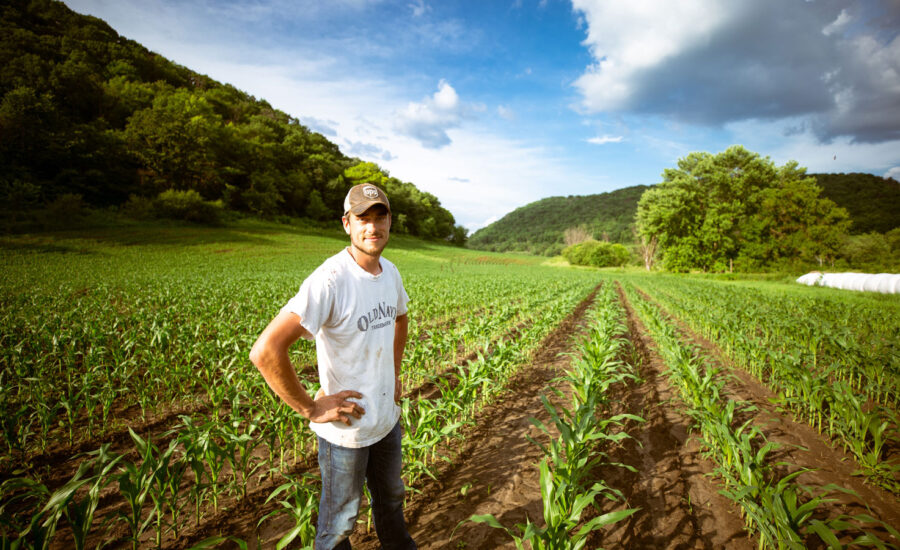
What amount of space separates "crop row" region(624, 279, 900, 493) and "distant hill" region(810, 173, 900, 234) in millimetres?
48708

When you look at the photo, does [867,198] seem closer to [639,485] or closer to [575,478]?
[639,485]

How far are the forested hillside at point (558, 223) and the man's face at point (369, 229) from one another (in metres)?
94.0

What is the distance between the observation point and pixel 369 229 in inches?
69.9

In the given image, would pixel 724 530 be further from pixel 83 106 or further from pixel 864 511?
pixel 83 106

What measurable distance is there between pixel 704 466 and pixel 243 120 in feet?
284

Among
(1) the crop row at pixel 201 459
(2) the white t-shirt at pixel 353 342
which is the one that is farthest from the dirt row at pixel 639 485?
(2) the white t-shirt at pixel 353 342

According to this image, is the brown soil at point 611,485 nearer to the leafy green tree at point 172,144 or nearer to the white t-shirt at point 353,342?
the white t-shirt at point 353,342

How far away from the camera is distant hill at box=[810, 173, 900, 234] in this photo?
140 ft

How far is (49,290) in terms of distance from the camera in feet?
38.0

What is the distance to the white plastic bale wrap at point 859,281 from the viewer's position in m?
18.5

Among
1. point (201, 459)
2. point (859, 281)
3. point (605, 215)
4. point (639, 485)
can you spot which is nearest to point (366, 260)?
point (201, 459)

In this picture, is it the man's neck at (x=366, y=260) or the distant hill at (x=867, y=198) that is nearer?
the man's neck at (x=366, y=260)

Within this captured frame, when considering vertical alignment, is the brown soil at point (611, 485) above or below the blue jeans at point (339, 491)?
below

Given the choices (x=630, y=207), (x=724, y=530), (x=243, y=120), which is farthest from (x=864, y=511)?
(x=630, y=207)
